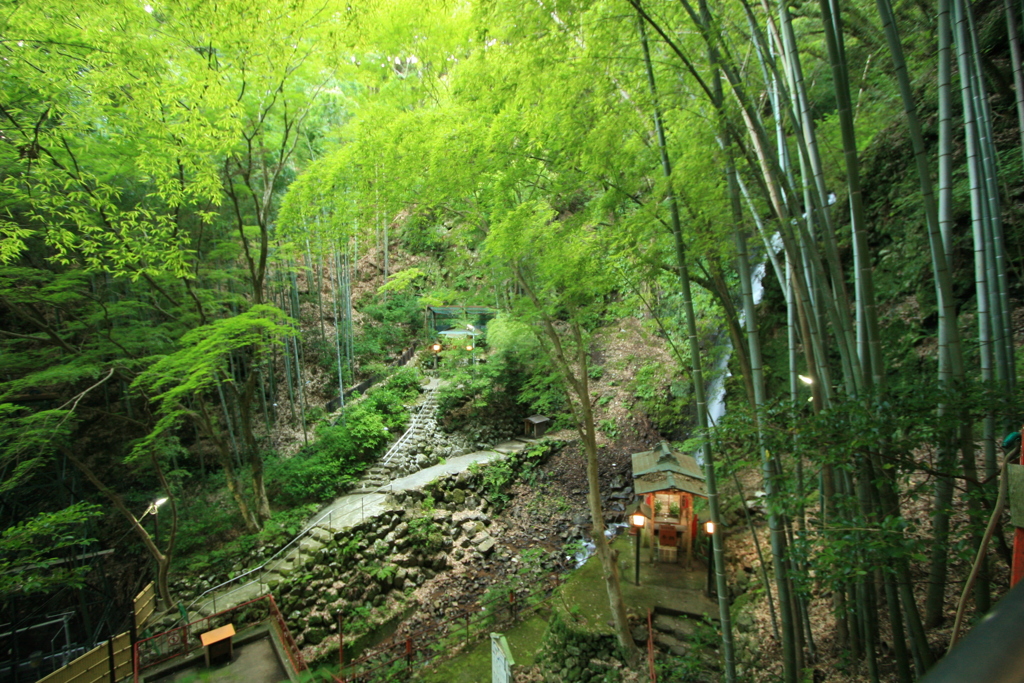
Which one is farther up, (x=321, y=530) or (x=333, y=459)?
(x=333, y=459)

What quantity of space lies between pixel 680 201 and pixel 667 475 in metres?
→ 4.81

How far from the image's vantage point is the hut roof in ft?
22.4

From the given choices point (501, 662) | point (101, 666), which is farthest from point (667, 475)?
point (101, 666)

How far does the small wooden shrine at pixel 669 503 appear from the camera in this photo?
275 inches

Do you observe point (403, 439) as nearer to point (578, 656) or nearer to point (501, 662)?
point (578, 656)

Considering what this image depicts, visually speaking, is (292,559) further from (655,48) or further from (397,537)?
(655,48)

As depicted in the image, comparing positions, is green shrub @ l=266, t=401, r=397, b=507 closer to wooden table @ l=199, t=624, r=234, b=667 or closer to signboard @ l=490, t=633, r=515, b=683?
wooden table @ l=199, t=624, r=234, b=667

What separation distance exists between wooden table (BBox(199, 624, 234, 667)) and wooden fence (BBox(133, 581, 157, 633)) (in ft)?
3.94

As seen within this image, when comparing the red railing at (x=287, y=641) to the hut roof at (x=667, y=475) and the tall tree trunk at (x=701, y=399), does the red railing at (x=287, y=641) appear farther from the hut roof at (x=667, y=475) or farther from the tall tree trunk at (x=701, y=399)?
the hut roof at (x=667, y=475)

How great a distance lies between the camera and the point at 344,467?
35.0 feet

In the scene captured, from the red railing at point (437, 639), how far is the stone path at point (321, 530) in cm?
156

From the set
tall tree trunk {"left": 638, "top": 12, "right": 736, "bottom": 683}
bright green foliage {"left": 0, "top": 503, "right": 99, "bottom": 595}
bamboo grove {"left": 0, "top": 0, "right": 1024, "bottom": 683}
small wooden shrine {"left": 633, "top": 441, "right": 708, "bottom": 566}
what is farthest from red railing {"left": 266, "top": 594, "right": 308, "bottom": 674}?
small wooden shrine {"left": 633, "top": 441, "right": 708, "bottom": 566}

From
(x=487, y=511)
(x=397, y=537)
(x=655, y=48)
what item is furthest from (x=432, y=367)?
(x=655, y=48)

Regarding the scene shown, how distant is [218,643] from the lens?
5492 mm
